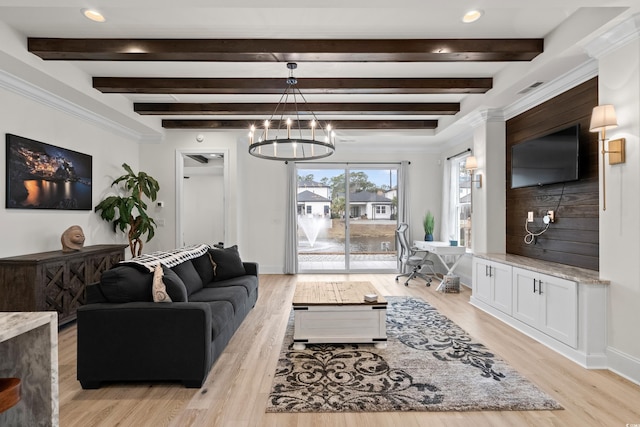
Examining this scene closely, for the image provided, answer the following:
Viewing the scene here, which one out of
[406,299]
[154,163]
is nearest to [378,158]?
[406,299]

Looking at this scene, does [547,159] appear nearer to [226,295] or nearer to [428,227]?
[428,227]

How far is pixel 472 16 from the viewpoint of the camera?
285 cm

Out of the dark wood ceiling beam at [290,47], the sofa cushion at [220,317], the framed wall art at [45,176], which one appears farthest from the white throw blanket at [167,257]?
the dark wood ceiling beam at [290,47]

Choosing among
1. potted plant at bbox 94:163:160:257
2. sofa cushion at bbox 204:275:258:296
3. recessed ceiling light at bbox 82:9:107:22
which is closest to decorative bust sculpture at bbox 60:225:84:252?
potted plant at bbox 94:163:160:257

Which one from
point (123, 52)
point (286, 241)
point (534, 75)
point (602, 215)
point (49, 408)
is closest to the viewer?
point (49, 408)

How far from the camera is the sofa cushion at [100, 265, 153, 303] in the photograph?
2566mm

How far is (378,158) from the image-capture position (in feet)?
23.9

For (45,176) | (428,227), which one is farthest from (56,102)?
(428,227)

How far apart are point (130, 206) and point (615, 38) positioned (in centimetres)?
589

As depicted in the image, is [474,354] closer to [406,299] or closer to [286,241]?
[406,299]

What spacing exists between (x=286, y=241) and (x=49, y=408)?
5.76 metres

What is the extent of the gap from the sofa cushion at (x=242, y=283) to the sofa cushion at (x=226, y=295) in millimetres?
158

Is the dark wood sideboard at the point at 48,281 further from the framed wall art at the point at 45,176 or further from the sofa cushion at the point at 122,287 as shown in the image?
the sofa cushion at the point at 122,287

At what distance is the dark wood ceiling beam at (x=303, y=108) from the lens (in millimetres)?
5117
